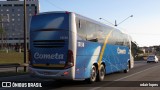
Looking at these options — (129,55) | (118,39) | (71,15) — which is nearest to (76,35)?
(71,15)

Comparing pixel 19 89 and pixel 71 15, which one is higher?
pixel 71 15

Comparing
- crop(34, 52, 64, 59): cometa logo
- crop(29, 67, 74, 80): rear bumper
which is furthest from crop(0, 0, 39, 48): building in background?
crop(29, 67, 74, 80): rear bumper

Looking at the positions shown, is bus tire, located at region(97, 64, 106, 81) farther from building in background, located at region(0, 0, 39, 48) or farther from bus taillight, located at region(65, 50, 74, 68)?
building in background, located at region(0, 0, 39, 48)

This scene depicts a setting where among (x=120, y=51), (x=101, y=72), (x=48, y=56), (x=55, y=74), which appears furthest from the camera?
(x=120, y=51)

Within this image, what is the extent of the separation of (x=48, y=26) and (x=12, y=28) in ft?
558

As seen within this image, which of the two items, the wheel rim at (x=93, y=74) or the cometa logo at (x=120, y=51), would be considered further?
the cometa logo at (x=120, y=51)

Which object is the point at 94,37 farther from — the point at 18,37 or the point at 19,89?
the point at 18,37

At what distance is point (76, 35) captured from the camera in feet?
51.2

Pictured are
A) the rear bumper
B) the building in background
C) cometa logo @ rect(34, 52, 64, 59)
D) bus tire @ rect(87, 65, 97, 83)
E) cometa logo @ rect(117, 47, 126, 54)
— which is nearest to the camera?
the rear bumper

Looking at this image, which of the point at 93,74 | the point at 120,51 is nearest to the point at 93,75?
the point at 93,74

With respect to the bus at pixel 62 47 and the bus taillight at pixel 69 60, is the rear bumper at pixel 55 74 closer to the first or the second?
the bus at pixel 62 47

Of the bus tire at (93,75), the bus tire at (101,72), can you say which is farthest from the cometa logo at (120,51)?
the bus tire at (93,75)

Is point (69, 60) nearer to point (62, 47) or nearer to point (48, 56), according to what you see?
point (62, 47)

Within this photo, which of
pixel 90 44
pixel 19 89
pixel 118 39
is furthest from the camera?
pixel 118 39
